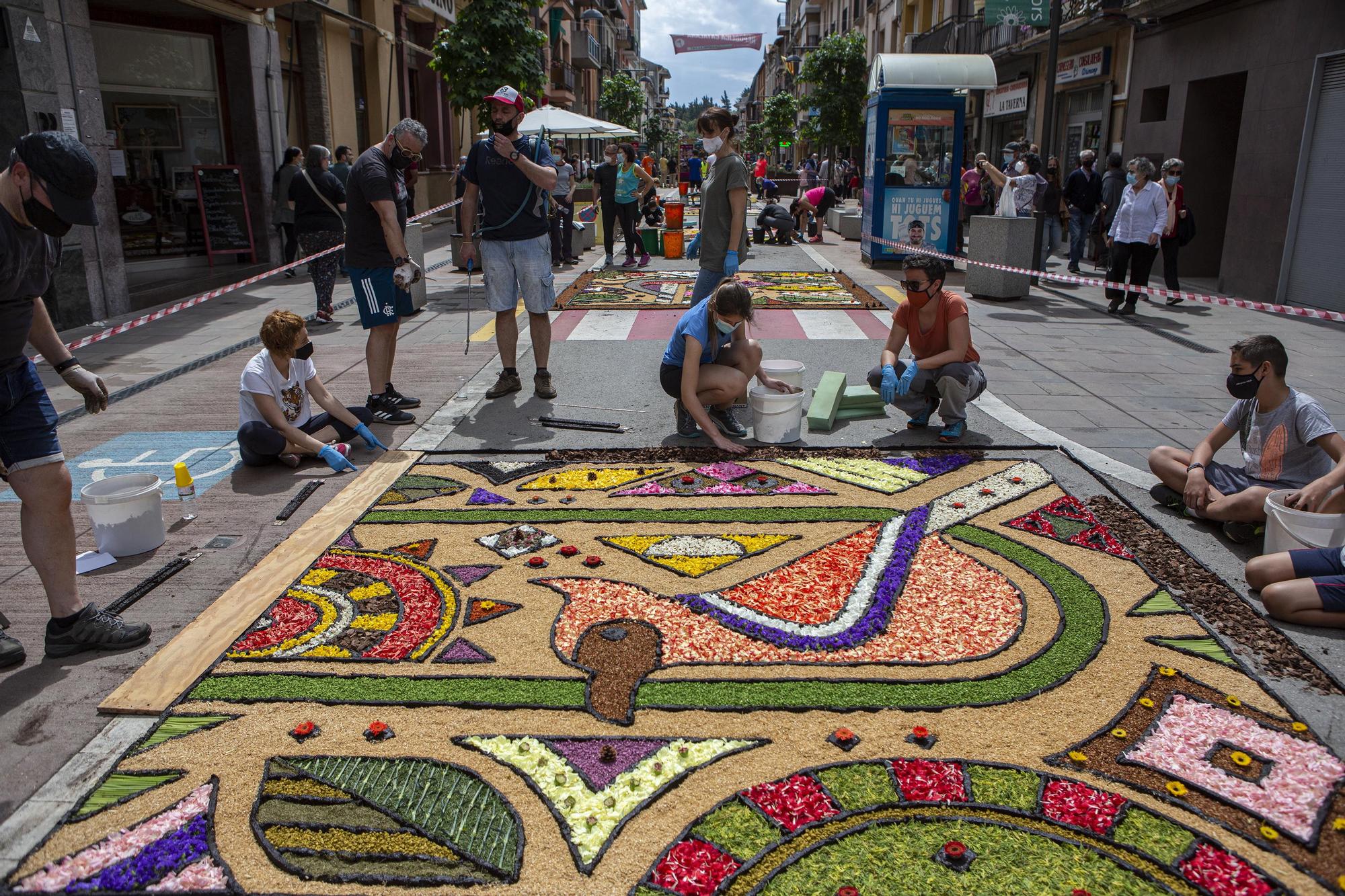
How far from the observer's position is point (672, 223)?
17031mm

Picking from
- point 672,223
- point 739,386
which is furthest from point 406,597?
point 672,223

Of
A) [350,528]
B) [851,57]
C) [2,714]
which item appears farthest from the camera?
[851,57]

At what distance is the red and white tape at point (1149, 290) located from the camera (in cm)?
725

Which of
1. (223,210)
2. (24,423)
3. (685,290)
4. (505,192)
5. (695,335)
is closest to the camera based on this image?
(24,423)

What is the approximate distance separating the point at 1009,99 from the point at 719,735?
2737 centimetres

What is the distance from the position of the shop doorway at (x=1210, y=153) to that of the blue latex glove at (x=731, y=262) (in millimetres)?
11082

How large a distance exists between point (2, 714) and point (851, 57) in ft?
131

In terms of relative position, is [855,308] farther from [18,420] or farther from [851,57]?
[851,57]

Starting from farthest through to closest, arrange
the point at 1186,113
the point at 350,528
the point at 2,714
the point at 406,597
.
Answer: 1. the point at 1186,113
2. the point at 350,528
3. the point at 406,597
4. the point at 2,714

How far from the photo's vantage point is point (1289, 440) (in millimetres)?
4500

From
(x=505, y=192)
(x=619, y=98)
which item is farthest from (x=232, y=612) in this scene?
(x=619, y=98)

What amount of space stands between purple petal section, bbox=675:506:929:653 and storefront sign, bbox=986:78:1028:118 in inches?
901

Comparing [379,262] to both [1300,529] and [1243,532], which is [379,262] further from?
[1300,529]

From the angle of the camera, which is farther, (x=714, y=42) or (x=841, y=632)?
(x=714, y=42)
